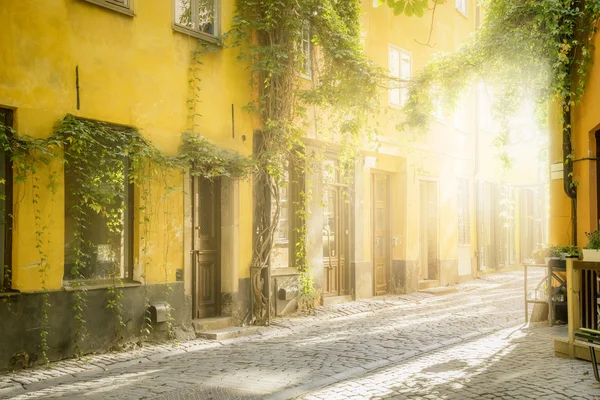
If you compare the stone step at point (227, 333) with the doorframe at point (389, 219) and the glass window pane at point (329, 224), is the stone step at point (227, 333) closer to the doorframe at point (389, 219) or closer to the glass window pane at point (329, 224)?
the glass window pane at point (329, 224)

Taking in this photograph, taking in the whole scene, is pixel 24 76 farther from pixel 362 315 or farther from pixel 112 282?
pixel 362 315

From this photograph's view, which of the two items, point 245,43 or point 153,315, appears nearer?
point 153,315

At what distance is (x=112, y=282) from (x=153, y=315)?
0.79 meters

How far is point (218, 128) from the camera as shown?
1093 cm

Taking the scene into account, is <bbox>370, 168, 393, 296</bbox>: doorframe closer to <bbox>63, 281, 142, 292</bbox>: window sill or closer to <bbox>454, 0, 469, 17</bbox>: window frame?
<bbox>454, 0, 469, 17</bbox>: window frame

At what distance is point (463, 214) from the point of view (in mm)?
20188

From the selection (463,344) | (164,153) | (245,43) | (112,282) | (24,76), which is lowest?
(463,344)

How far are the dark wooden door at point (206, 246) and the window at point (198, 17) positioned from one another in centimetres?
238

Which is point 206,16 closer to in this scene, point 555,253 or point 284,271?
point 284,271

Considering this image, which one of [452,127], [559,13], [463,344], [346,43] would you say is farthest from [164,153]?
[452,127]

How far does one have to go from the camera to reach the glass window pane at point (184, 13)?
10.3m

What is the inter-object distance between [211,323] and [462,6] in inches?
569

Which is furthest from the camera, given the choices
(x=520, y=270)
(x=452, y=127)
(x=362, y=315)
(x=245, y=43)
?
(x=520, y=270)

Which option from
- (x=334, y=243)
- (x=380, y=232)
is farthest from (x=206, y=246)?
(x=380, y=232)
